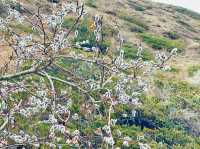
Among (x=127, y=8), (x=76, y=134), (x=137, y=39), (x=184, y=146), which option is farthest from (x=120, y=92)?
(x=127, y=8)

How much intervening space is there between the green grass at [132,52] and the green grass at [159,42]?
4.88 ft

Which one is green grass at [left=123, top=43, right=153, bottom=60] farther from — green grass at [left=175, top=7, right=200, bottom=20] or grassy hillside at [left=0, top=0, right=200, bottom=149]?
green grass at [left=175, top=7, right=200, bottom=20]

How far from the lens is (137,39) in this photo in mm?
46375

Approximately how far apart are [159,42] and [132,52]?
18.0 ft

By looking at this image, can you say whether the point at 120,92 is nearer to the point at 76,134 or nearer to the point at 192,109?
the point at 76,134

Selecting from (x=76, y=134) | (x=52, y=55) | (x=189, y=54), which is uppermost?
(x=52, y=55)

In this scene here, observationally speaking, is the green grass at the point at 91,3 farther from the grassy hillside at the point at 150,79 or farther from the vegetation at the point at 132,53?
the vegetation at the point at 132,53

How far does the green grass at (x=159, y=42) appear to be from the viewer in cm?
4592

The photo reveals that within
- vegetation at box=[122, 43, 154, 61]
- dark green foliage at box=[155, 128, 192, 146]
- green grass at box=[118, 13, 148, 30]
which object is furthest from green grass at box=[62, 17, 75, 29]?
dark green foliage at box=[155, 128, 192, 146]

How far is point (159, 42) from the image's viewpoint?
46625mm

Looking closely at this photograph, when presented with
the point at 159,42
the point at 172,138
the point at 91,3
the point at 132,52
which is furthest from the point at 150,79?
the point at 91,3

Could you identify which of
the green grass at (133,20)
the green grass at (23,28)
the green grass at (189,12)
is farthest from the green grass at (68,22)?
the green grass at (189,12)

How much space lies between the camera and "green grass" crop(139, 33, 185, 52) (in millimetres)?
45922

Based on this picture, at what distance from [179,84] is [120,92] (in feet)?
91.0
